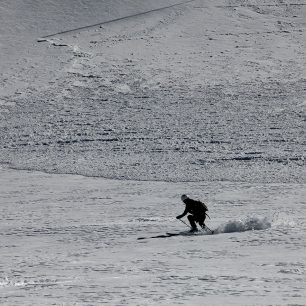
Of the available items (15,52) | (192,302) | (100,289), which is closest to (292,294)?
(192,302)

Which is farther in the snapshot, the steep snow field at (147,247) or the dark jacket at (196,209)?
the dark jacket at (196,209)

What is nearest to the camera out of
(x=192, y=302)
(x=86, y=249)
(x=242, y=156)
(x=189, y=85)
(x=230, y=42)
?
(x=192, y=302)

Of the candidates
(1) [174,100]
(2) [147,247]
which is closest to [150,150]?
(1) [174,100]

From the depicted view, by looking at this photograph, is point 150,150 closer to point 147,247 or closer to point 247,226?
point 247,226

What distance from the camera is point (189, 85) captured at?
34656 millimetres

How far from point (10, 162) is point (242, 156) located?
24.6 feet

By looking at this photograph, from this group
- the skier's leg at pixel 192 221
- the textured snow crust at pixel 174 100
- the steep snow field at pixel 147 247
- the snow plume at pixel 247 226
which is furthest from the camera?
the textured snow crust at pixel 174 100

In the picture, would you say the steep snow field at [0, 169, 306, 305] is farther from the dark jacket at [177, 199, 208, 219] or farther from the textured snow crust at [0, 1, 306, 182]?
the textured snow crust at [0, 1, 306, 182]

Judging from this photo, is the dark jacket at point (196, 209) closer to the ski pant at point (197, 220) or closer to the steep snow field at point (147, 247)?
the ski pant at point (197, 220)

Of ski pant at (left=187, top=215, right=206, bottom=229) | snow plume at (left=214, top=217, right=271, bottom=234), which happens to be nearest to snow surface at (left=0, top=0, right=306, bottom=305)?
snow plume at (left=214, top=217, right=271, bottom=234)

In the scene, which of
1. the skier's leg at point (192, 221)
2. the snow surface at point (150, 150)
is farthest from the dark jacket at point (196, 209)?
the snow surface at point (150, 150)

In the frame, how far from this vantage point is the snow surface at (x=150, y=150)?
10.6 metres

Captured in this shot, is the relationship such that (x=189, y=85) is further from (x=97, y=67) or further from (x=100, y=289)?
(x=100, y=289)

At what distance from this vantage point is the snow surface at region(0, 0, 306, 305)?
10.6m
